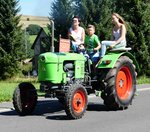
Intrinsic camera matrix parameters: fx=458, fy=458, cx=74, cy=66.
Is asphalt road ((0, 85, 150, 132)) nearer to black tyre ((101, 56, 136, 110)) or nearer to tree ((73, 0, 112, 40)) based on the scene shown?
black tyre ((101, 56, 136, 110))

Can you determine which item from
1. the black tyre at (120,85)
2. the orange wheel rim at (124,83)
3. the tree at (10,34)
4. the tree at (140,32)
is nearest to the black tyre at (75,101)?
the black tyre at (120,85)

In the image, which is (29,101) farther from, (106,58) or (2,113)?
(106,58)

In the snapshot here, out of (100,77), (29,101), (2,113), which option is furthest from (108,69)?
(2,113)

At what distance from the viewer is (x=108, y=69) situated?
36.3 feet

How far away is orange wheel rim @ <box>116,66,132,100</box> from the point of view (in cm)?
1150

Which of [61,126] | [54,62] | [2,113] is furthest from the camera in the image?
[2,113]

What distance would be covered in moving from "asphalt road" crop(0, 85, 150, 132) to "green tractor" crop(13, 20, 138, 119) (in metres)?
0.27

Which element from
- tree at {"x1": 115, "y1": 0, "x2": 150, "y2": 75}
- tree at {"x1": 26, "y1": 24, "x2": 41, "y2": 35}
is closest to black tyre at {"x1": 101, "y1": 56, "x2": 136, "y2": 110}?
tree at {"x1": 115, "y1": 0, "x2": 150, "y2": 75}

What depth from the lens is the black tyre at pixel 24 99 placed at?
33.8ft

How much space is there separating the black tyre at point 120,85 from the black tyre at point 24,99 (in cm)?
172

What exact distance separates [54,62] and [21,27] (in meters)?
30.6

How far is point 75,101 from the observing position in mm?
9773

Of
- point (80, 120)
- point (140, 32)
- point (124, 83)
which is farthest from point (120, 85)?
point (140, 32)

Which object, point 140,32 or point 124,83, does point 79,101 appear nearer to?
point 124,83
